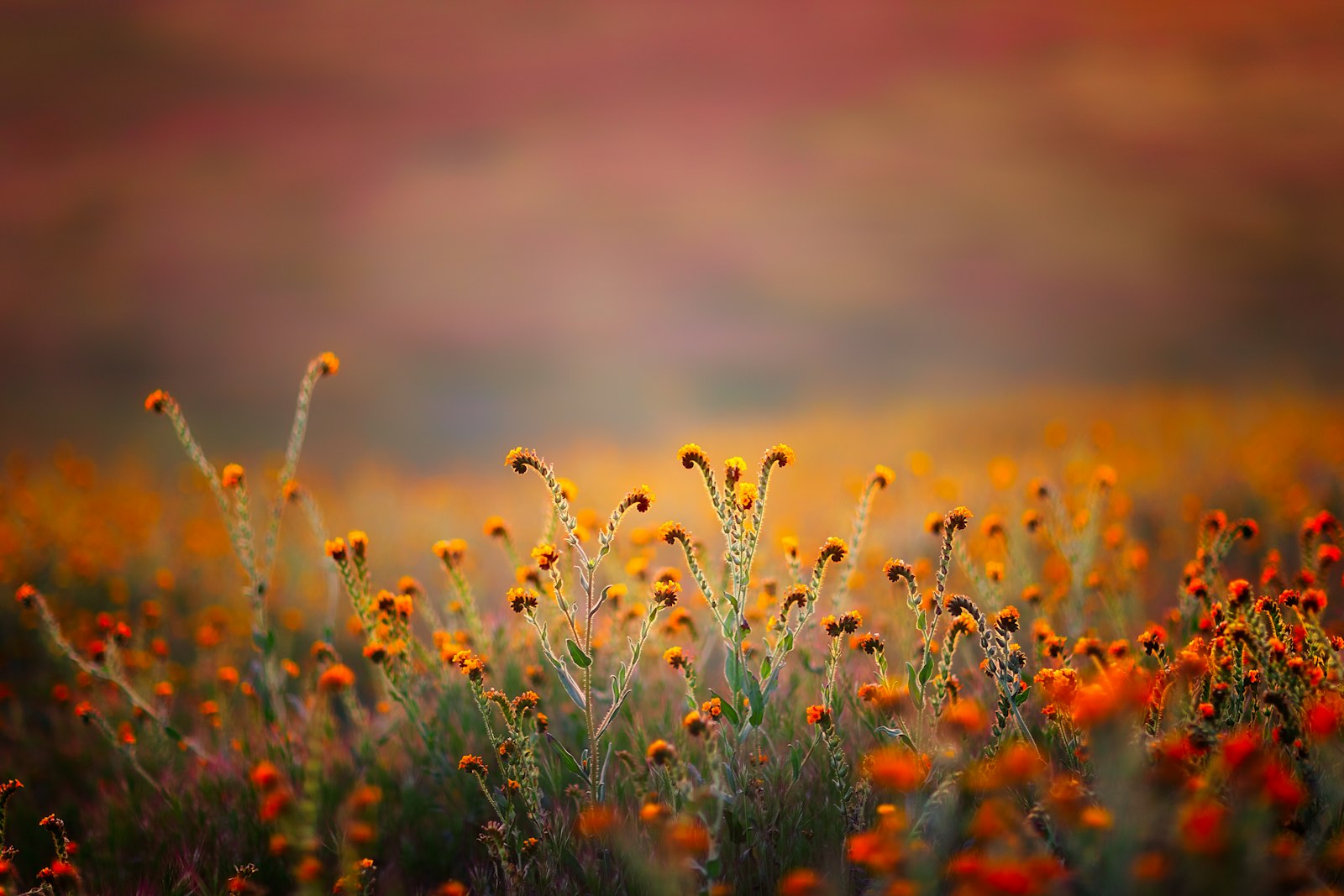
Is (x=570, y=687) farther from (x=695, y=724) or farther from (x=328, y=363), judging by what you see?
(x=328, y=363)

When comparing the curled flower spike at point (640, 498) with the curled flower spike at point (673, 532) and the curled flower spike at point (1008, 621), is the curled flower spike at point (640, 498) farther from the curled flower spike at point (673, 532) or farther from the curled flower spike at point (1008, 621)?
the curled flower spike at point (1008, 621)

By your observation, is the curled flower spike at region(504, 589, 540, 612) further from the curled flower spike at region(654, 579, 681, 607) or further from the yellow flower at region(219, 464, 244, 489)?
the yellow flower at region(219, 464, 244, 489)

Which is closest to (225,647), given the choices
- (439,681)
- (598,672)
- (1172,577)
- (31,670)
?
(31,670)

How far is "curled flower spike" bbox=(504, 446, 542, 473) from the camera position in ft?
7.32

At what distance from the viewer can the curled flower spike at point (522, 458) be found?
87.9 inches

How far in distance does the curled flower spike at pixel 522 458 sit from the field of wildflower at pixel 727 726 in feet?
0.04

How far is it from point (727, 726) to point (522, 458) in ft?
3.66

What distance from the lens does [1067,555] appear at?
11.1 ft

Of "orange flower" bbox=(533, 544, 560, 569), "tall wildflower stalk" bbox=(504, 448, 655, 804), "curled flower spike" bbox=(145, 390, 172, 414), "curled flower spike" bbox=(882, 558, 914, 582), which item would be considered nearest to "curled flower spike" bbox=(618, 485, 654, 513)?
"tall wildflower stalk" bbox=(504, 448, 655, 804)

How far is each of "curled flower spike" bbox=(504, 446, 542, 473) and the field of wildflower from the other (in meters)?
0.01

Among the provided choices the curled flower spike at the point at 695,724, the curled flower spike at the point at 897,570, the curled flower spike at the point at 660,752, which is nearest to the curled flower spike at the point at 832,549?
the curled flower spike at the point at 897,570

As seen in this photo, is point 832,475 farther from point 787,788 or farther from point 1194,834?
point 1194,834

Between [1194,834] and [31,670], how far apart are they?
594cm

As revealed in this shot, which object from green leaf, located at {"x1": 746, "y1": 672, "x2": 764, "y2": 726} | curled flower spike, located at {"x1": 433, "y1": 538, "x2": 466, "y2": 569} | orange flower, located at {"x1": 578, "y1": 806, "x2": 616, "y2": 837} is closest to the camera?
orange flower, located at {"x1": 578, "y1": 806, "x2": 616, "y2": 837}
